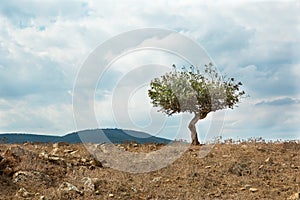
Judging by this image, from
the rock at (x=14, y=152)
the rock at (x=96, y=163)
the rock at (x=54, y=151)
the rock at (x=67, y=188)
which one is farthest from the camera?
the rock at (x=54, y=151)

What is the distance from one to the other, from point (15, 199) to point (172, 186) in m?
4.53

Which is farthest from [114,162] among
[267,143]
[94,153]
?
[267,143]

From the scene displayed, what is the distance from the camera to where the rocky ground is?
509 inches

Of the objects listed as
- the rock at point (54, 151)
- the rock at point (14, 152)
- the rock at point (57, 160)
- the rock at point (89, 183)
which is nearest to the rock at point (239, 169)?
the rock at point (89, 183)

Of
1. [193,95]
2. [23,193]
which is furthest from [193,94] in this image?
[23,193]

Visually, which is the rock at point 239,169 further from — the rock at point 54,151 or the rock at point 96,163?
the rock at point 54,151

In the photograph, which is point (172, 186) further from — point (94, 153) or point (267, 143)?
point (267, 143)

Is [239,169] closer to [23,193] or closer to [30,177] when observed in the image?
[30,177]

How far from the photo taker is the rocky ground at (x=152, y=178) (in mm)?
12930

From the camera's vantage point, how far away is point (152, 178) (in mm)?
14711

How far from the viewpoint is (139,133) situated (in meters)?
20.0

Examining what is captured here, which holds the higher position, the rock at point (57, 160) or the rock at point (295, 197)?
the rock at point (57, 160)

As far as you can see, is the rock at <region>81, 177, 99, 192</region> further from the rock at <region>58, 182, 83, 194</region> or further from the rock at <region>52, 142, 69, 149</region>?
the rock at <region>52, 142, 69, 149</region>

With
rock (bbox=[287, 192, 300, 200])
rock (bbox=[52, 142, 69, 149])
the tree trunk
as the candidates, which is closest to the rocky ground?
rock (bbox=[287, 192, 300, 200])
